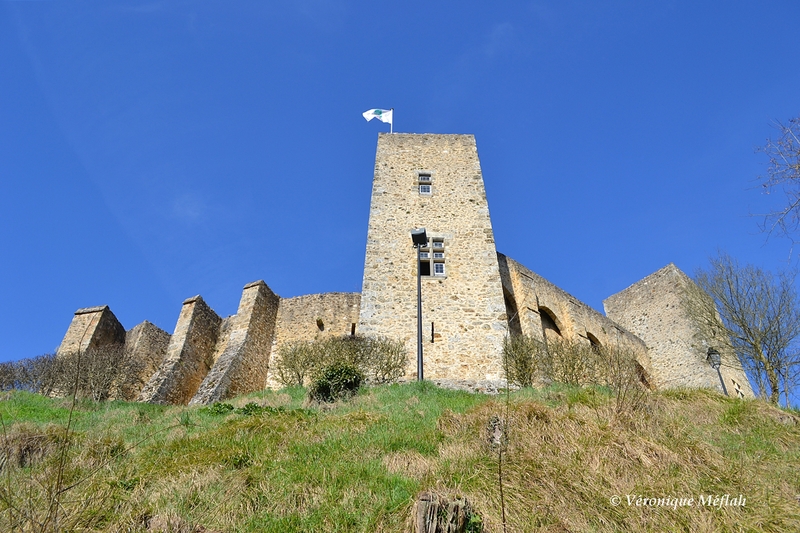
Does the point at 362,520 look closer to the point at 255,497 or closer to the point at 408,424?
the point at 255,497

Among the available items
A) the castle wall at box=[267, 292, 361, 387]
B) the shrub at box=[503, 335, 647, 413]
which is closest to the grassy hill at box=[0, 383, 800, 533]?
the shrub at box=[503, 335, 647, 413]

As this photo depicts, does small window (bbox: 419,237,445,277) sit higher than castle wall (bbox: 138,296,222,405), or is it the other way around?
small window (bbox: 419,237,445,277)

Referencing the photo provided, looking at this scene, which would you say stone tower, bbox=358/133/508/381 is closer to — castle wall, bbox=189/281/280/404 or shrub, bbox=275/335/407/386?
shrub, bbox=275/335/407/386

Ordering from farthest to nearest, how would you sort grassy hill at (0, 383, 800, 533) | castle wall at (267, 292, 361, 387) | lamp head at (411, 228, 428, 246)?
castle wall at (267, 292, 361, 387)
lamp head at (411, 228, 428, 246)
grassy hill at (0, 383, 800, 533)

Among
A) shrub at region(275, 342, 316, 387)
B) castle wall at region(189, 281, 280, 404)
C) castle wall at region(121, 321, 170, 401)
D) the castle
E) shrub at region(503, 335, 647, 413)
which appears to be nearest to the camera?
shrub at region(503, 335, 647, 413)

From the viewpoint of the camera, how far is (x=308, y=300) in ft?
65.5

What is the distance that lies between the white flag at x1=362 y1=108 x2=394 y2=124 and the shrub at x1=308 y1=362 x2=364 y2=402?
12949 millimetres

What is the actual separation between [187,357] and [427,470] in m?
13.5

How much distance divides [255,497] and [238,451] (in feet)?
4.30

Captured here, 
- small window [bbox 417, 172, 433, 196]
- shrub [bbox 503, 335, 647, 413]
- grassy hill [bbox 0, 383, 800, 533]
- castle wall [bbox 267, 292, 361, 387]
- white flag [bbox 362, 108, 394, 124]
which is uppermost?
white flag [bbox 362, 108, 394, 124]

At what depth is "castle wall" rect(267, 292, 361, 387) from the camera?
19078mm

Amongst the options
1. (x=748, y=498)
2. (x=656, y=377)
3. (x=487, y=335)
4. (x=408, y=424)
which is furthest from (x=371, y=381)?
(x=656, y=377)

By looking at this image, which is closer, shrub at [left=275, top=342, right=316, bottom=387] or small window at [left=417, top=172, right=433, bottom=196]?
shrub at [left=275, top=342, right=316, bottom=387]

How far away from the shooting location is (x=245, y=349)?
56.7 feet
